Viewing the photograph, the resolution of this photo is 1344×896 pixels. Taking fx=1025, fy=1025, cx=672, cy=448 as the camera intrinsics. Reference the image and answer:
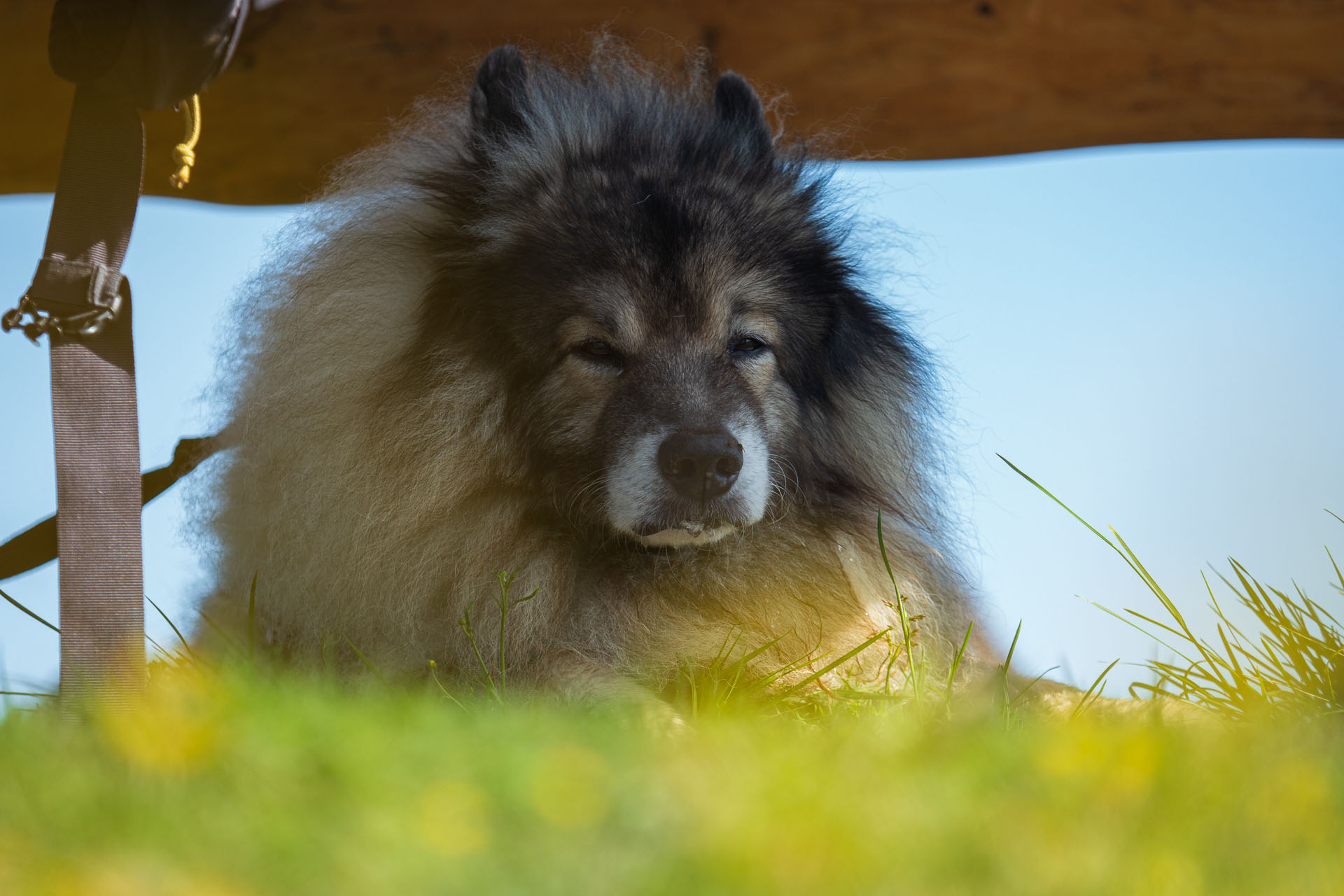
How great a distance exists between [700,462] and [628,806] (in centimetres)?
120

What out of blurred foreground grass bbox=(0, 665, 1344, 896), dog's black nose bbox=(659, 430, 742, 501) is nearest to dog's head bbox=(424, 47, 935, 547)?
dog's black nose bbox=(659, 430, 742, 501)

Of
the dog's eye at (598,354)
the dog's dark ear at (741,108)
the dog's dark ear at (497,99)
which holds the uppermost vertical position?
the dog's dark ear at (497,99)

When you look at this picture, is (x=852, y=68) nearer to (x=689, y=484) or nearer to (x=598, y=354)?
(x=598, y=354)

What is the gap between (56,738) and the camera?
1.67 meters

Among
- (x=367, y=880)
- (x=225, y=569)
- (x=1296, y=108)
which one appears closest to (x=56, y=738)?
(x=367, y=880)

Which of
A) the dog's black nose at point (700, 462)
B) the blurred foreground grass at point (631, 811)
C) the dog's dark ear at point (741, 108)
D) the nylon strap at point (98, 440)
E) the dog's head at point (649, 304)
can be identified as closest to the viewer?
the blurred foreground grass at point (631, 811)

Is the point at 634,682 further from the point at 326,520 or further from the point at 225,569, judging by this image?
the point at 225,569

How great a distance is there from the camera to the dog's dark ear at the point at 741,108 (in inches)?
117

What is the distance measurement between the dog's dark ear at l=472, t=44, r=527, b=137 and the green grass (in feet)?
5.37

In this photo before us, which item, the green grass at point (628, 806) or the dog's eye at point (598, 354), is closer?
the green grass at point (628, 806)

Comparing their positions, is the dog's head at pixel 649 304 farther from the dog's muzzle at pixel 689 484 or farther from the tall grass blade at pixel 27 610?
the tall grass blade at pixel 27 610

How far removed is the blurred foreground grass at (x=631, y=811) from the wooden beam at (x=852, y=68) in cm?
300

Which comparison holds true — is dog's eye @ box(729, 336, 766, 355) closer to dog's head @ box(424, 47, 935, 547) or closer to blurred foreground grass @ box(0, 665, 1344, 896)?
dog's head @ box(424, 47, 935, 547)

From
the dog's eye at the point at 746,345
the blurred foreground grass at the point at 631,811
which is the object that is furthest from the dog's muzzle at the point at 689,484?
the blurred foreground grass at the point at 631,811
